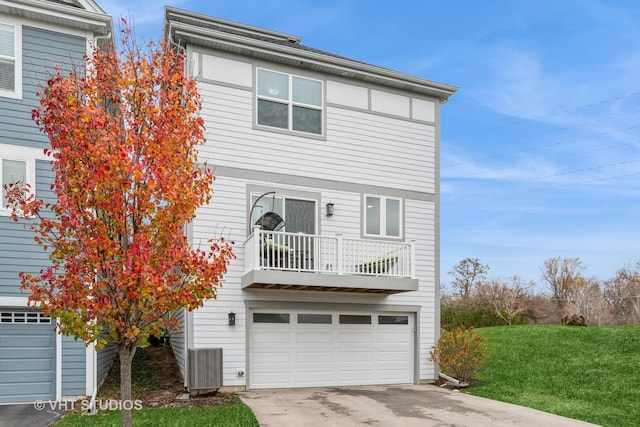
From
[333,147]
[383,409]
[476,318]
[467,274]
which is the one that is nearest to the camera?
[383,409]

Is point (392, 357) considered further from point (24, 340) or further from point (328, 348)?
point (24, 340)

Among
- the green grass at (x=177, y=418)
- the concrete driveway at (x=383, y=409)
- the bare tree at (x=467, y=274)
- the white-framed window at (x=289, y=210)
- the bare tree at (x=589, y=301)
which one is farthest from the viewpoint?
the bare tree at (x=467, y=274)

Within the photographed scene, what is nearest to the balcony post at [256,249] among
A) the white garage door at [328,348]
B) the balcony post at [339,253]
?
the white garage door at [328,348]

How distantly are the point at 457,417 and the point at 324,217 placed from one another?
5.52 meters

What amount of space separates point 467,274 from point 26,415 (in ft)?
85.2

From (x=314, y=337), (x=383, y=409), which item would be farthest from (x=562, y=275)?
(x=383, y=409)

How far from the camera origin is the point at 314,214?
41.0 ft

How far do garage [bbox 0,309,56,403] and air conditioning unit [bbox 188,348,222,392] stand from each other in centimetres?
270

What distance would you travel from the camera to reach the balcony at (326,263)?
35.6 feet

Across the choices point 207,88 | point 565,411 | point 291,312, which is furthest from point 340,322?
point 207,88

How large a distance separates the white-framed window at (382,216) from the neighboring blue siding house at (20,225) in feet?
23.2

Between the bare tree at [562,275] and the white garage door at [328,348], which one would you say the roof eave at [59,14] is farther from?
the bare tree at [562,275]

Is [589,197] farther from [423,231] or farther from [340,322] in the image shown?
[340,322]

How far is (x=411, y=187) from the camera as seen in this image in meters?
13.7
